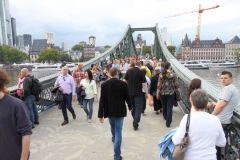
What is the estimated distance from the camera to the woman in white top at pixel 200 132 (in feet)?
7.88

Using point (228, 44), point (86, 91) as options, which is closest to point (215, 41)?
point (228, 44)

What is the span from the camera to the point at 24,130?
87.6 inches

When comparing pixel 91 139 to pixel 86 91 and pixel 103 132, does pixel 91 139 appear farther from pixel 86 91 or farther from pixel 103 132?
pixel 86 91

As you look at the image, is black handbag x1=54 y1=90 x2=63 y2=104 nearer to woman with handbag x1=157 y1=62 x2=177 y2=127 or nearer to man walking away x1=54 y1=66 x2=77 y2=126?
man walking away x1=54 y1=66 x2=77 y2=126

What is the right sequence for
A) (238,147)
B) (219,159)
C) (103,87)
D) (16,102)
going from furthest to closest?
(103,87), (219,159), (238,147), (16,102)

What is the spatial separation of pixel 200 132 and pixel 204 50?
13101 centimetres

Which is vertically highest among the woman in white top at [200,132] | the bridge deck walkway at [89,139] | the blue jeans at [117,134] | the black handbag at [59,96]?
the woman in white top at [200,132]

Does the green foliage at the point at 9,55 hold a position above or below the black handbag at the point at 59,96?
above

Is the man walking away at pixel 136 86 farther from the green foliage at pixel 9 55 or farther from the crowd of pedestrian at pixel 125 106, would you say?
the green foliage at pixel 9 55

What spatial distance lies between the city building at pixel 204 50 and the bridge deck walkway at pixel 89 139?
4881 inches

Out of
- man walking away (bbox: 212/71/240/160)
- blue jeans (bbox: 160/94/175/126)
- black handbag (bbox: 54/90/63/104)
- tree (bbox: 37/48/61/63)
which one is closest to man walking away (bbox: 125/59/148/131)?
blue jeans (bbox: 160/94/175/126)

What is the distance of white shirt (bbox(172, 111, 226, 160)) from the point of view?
2.40 m

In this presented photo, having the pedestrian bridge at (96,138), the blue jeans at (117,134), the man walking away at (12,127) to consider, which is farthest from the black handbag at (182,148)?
the blue jeans at (117,134)

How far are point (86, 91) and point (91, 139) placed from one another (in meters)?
1.52
